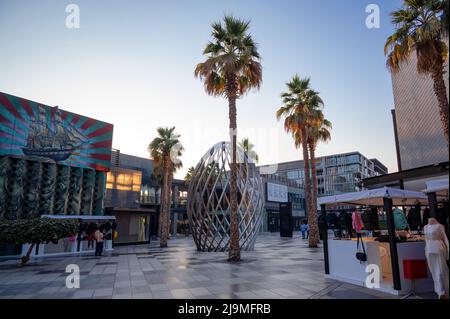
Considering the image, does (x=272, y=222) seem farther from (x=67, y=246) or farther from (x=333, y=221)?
(x=333, y=221)

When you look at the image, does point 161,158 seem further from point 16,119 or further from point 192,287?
point 192,287

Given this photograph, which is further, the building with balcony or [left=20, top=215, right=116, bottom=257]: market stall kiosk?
the building with balcony

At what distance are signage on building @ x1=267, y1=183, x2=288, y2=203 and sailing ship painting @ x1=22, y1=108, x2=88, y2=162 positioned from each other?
3683 centimetres

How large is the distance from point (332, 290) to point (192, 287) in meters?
4.00

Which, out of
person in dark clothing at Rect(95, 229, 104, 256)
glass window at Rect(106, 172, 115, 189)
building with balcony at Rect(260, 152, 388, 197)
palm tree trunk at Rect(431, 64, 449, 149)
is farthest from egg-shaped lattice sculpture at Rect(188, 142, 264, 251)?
building with balcony at Rect(260, 152, 388, 197)

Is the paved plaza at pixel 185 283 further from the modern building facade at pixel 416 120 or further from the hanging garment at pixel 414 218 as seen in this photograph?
the modern building facade at pixel 416 120

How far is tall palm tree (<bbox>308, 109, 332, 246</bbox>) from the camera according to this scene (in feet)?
68.3

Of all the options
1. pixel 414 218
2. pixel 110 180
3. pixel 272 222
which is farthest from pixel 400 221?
pixel 272 222

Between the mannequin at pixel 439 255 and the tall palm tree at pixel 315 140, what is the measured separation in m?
14.3

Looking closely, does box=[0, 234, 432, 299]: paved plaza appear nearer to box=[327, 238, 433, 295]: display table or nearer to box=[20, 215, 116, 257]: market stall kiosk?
box=[327, 238, 433, 295]: display table

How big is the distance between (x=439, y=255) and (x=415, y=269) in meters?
1.08

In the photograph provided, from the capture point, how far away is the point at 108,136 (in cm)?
2708

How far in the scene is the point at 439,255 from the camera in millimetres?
6324
